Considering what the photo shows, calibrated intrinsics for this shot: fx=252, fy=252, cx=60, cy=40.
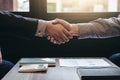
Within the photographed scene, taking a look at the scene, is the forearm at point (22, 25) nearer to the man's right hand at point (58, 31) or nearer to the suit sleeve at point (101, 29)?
the man's right hand at point (58, 31)

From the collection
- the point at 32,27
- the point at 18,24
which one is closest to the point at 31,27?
the point at 32,27

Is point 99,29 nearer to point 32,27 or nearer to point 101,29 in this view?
point 101,29

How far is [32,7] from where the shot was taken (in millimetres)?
3082

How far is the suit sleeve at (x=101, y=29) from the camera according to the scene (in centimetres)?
205

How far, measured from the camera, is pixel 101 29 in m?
2.05

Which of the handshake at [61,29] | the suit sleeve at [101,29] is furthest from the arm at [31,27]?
the suit sleeve at [101,29]

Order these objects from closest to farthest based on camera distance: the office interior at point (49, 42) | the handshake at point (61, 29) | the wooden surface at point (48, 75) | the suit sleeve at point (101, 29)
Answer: the wooden surface at point (48, 75) < the suit sleeve at point (101, 29) < the handshake at point (61, 29) < the office interior at point (49, 42)

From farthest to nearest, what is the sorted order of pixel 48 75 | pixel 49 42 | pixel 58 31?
1. pixel 49 42
2. pixel 58 31
3. pixel 48 75

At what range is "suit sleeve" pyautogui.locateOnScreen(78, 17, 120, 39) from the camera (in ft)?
6.72

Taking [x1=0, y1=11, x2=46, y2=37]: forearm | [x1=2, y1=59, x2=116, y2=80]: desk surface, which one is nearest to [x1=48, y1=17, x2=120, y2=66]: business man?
[x1=0, y1=11, x2=46, y2=37]: forearm

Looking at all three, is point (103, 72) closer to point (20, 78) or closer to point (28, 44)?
point (20, 78)

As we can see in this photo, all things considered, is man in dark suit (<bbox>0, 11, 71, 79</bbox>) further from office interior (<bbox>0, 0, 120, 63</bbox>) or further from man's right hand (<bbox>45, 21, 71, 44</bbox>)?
office interior (<bbox>0, 0, 120, 63</bbox>)

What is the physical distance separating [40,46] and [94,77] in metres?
1.84

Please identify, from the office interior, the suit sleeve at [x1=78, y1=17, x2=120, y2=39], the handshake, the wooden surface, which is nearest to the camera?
the wooden surface
